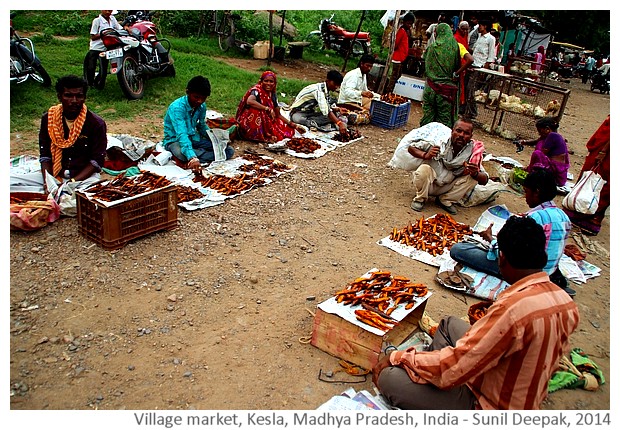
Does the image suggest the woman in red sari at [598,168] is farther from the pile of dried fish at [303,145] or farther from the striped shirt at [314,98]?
the striped shirt at [314,98]

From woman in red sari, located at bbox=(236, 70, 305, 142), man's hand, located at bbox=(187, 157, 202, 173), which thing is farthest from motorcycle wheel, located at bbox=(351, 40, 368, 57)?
man's hand, located at bbox=(187, 157, 202, 173)

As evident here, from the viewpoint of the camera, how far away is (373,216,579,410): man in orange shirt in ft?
7.38

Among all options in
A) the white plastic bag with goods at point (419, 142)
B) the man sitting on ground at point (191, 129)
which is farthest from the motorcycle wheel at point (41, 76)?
the white plastic bag with goods at point (419, 142)

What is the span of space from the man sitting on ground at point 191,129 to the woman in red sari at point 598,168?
15.8 feet

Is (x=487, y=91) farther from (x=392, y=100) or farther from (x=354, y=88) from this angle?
(x=354, y=88)

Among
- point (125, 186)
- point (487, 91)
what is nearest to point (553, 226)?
point (125, 186)

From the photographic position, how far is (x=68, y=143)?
4.81 meters

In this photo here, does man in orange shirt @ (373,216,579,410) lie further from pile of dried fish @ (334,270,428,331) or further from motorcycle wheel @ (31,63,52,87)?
motorcycle wheel @ (31,63,52,87)

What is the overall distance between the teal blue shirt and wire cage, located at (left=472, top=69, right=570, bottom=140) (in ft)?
19.6

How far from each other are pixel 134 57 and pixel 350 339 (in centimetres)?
709

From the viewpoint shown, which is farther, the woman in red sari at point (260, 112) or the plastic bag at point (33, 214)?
the woman in red sari at point (260, 112)

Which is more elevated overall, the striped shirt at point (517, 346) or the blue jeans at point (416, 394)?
the striped shirt at point (517, 346)

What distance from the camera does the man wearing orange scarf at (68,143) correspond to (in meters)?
4.70

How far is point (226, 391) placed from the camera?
121 inches
